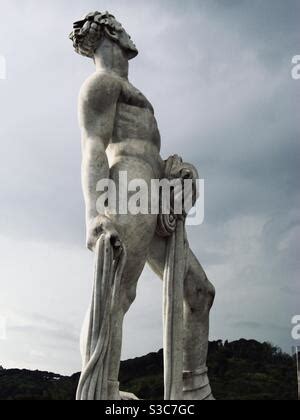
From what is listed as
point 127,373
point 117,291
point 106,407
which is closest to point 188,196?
point 117,291

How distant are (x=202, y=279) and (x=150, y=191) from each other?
3.84 feet

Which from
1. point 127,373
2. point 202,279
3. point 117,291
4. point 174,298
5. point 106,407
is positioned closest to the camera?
point 106,407

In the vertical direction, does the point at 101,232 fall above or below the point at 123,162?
below

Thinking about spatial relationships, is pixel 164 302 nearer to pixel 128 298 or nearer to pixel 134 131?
pixel 128 298

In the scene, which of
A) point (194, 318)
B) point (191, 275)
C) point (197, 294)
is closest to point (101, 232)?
point (191, 275)

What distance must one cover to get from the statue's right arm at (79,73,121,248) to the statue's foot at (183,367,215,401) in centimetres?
207

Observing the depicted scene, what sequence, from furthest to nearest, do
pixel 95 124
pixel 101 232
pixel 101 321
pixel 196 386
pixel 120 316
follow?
pixel 196 386
pixel 95 124
pixel 120 316
pixel 101 232
pixel 101 321

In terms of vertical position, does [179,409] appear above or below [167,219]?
below

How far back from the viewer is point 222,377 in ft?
39.7

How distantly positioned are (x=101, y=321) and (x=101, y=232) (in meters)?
0.84

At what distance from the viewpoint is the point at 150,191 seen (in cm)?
687

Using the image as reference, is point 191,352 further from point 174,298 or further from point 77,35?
point 77,35

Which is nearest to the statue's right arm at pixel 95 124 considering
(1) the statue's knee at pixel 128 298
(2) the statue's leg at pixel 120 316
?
(2) the statue's leg at pixel 120 316

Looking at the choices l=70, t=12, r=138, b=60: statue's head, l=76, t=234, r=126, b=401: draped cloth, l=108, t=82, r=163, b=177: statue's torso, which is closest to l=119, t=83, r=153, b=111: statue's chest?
l=108, t=82, r=163, b=177: statue's torso
